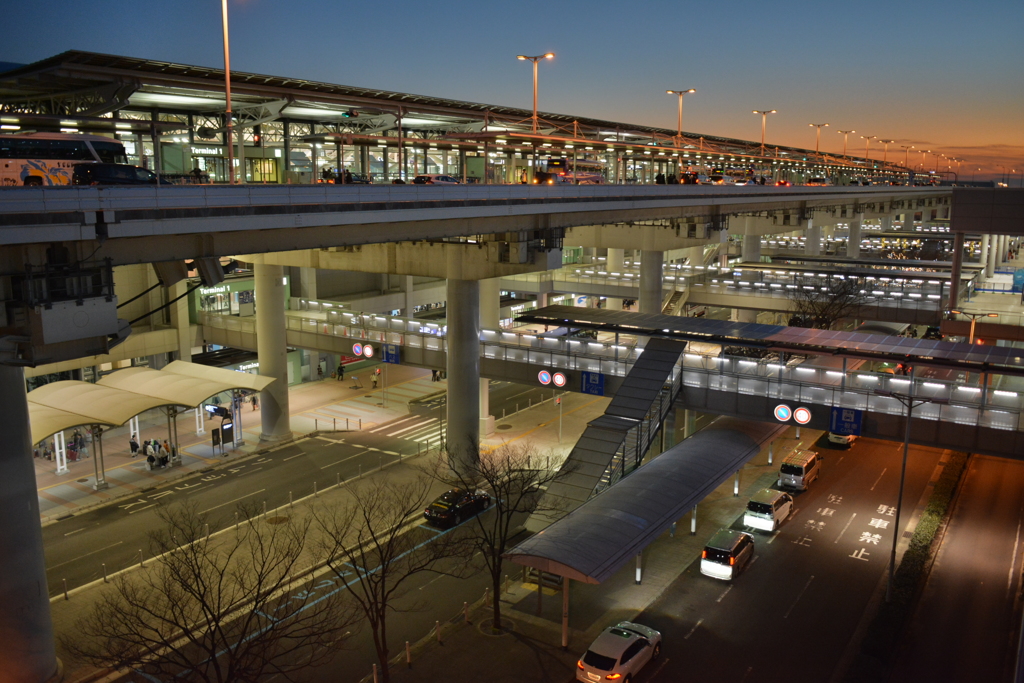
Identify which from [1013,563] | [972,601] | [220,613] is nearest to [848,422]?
[972,601]

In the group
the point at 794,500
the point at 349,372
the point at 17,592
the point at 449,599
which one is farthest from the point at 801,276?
the point at 17,592

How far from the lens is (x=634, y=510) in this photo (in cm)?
2289

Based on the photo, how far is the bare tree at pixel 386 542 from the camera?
2341 cm

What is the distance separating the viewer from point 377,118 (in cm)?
5175

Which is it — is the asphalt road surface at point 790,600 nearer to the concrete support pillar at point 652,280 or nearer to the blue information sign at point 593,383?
the blue information sign at point 593,383

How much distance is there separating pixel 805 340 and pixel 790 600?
10085 millimetres

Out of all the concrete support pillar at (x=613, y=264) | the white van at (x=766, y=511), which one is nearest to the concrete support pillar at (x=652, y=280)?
the concrete support pillar at (x=613, y=264)

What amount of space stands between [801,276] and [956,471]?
2563 cm

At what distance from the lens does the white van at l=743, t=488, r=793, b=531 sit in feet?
97.9

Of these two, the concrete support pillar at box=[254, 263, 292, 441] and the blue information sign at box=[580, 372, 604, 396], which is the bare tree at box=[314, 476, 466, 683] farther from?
the concrete support pillar at box=[254, 263, 292, 441]

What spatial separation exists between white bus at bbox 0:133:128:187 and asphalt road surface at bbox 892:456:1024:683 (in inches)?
1065

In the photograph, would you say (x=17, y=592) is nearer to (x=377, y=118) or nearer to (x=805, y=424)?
(x=805, y=424)

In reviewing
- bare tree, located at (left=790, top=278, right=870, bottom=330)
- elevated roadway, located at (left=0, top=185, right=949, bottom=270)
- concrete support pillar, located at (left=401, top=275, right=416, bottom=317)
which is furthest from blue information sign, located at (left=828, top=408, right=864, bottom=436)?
concrete support pillar, located at (left=401, top=275, right=416, bottom=317)

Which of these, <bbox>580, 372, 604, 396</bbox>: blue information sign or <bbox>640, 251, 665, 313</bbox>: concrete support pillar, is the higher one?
<bbox>640, 251, 665, 313</bbox>: concrete support pillar
